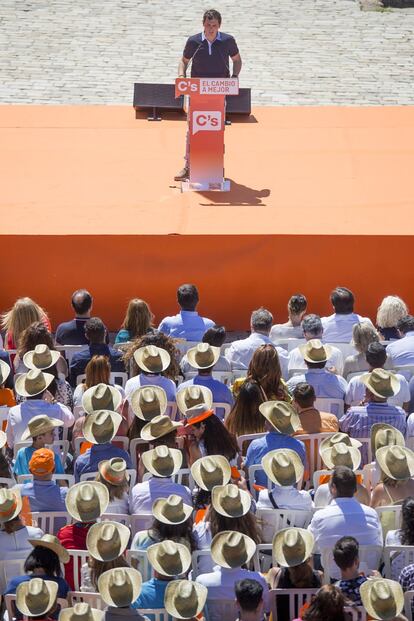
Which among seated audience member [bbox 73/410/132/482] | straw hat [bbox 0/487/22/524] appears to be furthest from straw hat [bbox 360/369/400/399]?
straw hat [bbox 0/487/22/524]

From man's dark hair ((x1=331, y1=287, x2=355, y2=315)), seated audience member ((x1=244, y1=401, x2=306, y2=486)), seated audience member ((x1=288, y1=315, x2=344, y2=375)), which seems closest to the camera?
seated audience member ((x1=244, y1=401, x2=306, y2=486))

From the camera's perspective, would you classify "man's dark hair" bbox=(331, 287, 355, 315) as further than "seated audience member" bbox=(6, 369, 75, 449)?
Yes

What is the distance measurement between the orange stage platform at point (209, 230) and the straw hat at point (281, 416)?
135 inches

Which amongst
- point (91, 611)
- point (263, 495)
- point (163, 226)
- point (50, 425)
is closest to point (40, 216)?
point (163, 226)

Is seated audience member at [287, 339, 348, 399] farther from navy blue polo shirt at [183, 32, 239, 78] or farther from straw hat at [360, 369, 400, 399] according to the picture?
navy blue polo shirt at [183, 32, 239, 78]

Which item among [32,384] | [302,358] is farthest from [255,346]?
[32,384]

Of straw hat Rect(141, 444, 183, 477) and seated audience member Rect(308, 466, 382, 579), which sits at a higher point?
straw hat Rect(141, 444, 183, 477)

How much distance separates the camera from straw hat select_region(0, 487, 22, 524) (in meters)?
7.05

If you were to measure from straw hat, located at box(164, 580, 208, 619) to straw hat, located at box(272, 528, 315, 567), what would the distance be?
505 mm

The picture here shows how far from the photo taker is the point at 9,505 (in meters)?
7.06

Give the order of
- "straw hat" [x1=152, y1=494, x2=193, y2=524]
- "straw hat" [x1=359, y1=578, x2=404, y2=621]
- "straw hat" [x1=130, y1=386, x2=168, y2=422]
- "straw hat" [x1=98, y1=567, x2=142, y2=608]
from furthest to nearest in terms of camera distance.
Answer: "straw hat" [x1=130, y1=386, x2=168, y2=422] → "straw hat" [x1=152, y1=494, x2=193, y2=524] → "straw hat" [x1=98, y1=567, x2=142, y2=608] → "straw hat" [x1=359, y1=578, x2=404, y2=621]

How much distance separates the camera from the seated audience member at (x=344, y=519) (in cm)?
721

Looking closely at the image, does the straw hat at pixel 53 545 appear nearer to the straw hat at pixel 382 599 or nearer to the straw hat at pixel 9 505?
the straw hat at pixel 9 505

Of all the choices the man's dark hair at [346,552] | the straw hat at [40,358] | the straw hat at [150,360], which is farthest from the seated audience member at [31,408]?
the man's dark hair at [346,552]
